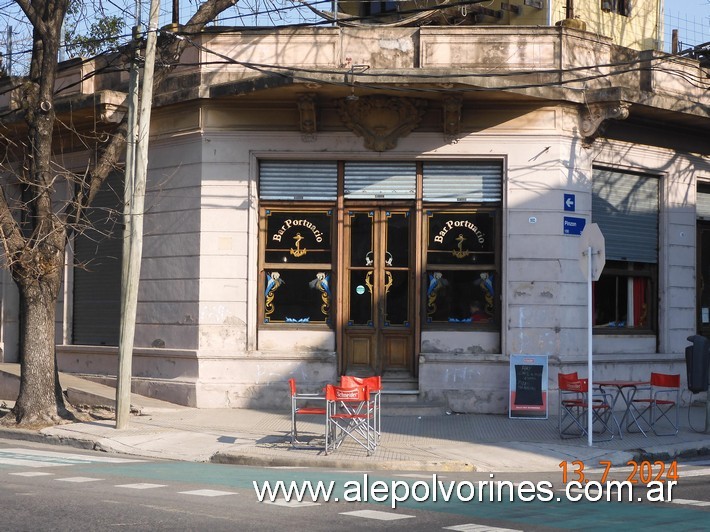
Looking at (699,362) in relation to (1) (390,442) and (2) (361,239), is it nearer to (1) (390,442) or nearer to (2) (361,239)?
(1) (390,442)

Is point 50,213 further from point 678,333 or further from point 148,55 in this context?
point 678,333

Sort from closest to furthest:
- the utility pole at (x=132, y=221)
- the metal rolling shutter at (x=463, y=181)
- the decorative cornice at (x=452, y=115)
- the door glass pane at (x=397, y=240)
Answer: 1. the utility pole at (x=132, y=221)
2. the decorative cornice at (x=452, y=115)
3. the metal rolling shutter at (x=463, y=181)
4. the door glass pane at (x=397, y=240)

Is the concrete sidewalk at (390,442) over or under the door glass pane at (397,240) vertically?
under

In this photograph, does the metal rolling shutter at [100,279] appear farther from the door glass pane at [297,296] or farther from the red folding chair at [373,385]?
the red folding chair at [373,385]

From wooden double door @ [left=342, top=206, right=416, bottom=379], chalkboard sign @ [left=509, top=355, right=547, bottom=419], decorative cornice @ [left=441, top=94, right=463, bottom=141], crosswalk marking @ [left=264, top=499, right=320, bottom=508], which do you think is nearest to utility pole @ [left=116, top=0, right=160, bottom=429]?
wooden double door @ [left=342, top=206, right=416, bottom=379]

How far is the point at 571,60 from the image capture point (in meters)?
17.5

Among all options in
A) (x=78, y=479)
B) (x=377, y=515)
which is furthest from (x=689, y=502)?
(x=78, y=479)

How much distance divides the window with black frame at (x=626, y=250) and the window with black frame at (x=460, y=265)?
212 centimetres

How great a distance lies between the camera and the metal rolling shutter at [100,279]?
19406 millimetres

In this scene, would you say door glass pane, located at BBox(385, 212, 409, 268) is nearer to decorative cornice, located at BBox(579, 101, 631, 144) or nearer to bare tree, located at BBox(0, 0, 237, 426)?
decorative cornice, located at BBox(579, 101, 631, 144)

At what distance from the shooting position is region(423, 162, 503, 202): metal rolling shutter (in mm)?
17656

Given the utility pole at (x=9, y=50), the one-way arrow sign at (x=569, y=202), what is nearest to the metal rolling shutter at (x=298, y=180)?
the one-way arrow sign at (x=569, y=202)

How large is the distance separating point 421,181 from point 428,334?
259 centimetres

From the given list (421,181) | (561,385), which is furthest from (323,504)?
(421,181)
